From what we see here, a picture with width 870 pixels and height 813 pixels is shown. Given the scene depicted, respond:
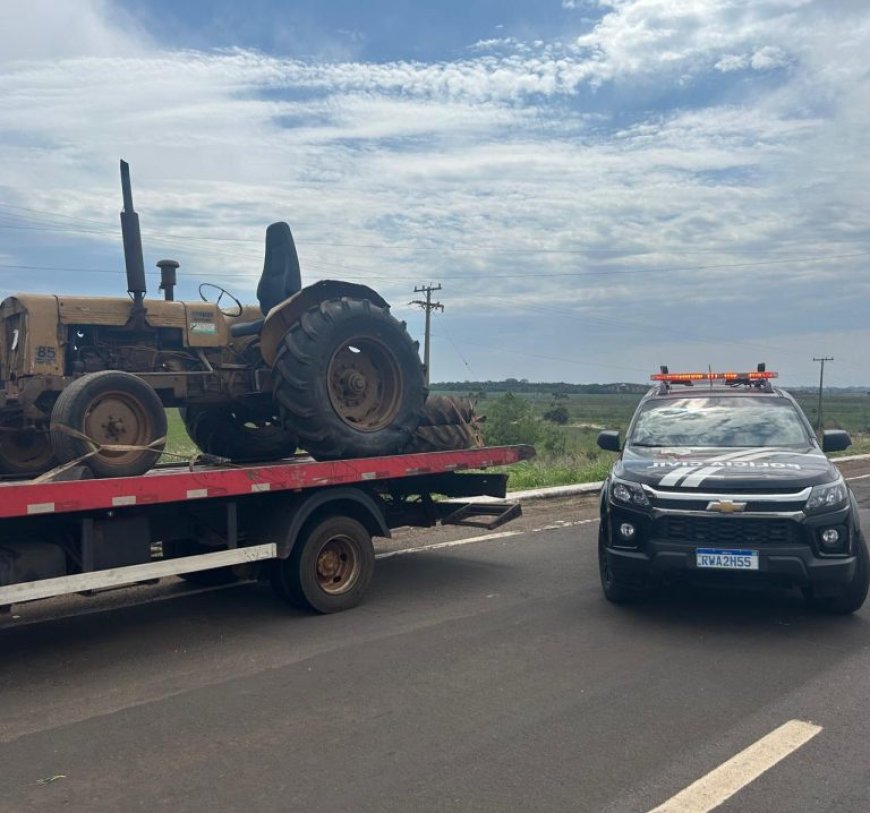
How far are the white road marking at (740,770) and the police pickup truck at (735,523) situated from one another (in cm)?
180

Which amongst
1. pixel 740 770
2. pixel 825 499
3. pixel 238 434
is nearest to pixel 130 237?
pixel 238 434

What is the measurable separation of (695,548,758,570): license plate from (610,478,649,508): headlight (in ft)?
1.78

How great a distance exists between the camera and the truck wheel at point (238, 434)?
29.9ft

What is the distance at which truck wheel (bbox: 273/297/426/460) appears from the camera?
754cm

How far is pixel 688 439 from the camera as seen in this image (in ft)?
25.7

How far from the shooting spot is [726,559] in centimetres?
649

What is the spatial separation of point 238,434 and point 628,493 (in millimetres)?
4124

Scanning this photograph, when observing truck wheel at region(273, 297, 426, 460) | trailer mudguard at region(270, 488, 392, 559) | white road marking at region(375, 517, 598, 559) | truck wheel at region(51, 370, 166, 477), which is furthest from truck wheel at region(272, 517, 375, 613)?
white road marking at region(375, 517, 598, 559)

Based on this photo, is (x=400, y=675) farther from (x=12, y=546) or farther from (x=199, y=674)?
(x=12, y=546)

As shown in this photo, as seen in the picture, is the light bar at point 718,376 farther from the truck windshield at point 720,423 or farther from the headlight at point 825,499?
the headlight at point 825,499

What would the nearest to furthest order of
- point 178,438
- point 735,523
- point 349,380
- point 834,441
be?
point 735,523 < point 834,441 < point 349,380 < point 178,438

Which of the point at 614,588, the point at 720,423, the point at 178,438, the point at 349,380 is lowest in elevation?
the point at 614,588

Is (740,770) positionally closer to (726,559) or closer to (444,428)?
(726,559)

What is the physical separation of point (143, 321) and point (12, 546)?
A: 2.86 m
